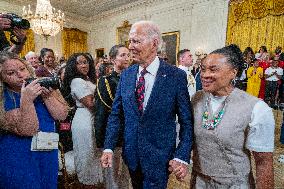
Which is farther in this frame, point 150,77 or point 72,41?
point 72,41

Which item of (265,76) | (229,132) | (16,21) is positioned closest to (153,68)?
(229,132)

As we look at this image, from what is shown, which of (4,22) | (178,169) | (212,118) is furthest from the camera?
(4,22)

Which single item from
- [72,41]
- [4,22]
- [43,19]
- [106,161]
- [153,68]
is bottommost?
[106,161]

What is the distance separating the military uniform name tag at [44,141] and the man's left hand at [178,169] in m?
0.79

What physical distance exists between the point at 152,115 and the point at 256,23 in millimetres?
8187

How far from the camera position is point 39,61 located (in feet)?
12.6

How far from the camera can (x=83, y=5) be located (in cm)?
1138

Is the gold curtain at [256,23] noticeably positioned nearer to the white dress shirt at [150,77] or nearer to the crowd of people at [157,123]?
the crowd of people at [157,123]

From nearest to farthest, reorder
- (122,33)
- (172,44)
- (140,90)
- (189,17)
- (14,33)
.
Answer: (140,90) → (14,33) → (189,17) → (172,44) → (122,33)

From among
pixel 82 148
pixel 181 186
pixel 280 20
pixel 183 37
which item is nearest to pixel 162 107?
pixel 82 148

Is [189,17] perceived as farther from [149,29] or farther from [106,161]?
[106,161]

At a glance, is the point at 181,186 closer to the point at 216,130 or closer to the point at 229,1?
the point at 216,130

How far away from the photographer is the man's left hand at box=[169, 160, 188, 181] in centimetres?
142

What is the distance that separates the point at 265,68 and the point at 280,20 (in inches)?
70.1
